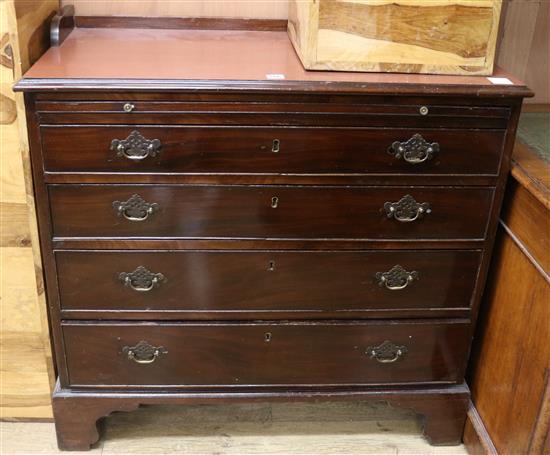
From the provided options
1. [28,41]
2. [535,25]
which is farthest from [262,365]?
[535,25]

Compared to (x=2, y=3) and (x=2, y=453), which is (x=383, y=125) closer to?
(x=2, y=3)

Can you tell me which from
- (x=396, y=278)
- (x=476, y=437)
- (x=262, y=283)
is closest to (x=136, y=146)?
(x=262, y=283)

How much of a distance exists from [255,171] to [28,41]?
22.3 inches

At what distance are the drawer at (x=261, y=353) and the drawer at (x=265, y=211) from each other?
248 millimetres

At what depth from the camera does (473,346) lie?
190 cm

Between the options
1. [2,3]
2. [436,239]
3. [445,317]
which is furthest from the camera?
[445,317]

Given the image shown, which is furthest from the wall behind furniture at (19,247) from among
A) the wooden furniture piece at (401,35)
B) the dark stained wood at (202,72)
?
the wooden furniture piece at (401,35)

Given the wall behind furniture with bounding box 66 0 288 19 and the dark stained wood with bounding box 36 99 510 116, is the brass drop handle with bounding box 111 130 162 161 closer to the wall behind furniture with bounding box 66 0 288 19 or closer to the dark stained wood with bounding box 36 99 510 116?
the dark stained wood with bounding box 36 99 510 116

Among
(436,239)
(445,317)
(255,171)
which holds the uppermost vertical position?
(255,171)

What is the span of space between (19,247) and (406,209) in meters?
0.92

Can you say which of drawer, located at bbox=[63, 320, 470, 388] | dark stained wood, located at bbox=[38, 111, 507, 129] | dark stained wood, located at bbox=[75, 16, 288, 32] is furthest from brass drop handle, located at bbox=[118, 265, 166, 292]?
dark stained wood, located at bbox=[75, 16, 288, 32]

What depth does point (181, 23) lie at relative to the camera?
1844mm

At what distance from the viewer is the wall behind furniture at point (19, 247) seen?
1516mm

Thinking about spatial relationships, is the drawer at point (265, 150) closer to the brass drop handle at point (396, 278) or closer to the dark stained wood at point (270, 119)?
the dark stained wood at point (270, 119)
